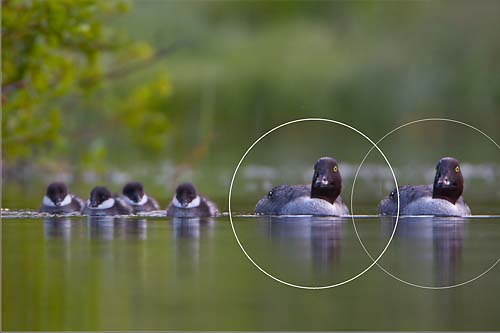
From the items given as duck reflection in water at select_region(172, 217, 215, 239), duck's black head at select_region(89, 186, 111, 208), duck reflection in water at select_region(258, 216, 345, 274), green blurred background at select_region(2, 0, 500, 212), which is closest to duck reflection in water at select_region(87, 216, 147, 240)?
duck's black head at select_region(89, 186, 111, 208)

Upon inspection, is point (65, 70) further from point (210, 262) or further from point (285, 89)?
point (285, 89)

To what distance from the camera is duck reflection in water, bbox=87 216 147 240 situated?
10.1 m

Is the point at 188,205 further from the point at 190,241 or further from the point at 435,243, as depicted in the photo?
the point at 435,243

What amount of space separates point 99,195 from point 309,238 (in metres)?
2.82

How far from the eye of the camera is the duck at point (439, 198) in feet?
37.4

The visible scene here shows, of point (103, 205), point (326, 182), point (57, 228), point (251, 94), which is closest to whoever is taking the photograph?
point (57, 228)

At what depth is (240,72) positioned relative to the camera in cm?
2705

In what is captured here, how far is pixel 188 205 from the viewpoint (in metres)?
11.5

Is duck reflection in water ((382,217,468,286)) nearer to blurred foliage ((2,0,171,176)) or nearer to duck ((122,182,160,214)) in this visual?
duck ((122,182,160,214))

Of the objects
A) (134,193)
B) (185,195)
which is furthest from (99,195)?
(185,195)

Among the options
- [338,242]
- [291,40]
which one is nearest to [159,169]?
[291,40]

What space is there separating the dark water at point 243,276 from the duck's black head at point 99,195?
74cm

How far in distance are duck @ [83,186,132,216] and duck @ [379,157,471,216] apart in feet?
8.37

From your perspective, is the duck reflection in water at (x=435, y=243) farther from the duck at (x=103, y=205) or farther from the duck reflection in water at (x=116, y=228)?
the duck at (x=103, y=205)
